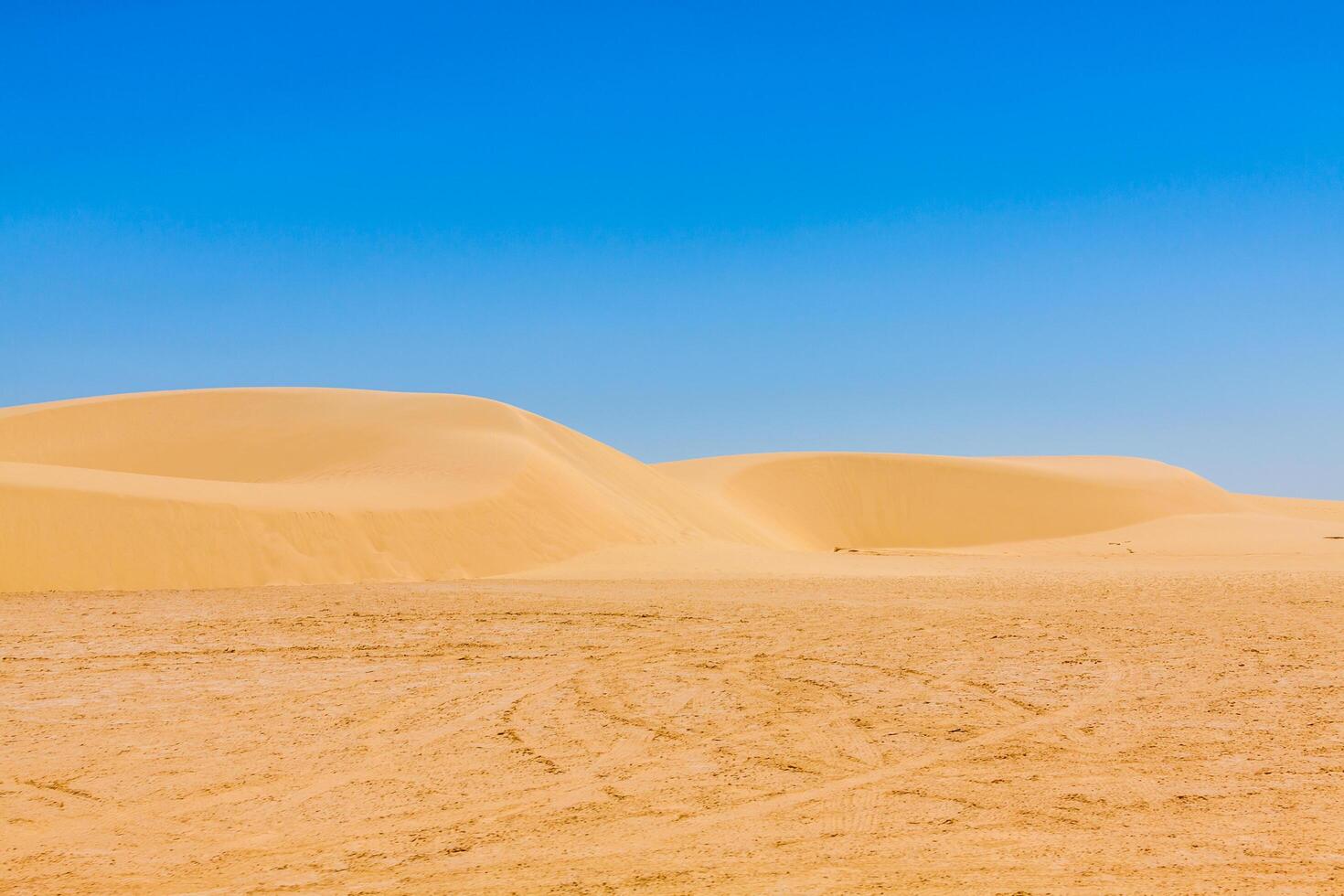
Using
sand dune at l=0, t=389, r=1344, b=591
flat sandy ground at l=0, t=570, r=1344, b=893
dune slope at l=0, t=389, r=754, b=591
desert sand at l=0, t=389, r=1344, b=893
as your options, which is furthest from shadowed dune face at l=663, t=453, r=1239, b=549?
flat sandy ground at l=0, t=570, r=1344, b=893

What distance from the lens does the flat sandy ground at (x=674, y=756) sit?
17.1 feet

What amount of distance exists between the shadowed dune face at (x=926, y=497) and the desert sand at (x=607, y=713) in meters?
31.8

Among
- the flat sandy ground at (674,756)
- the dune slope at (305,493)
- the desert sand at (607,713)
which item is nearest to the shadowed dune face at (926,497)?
the dune slope at (305,493)

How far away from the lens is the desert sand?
17.5 ft

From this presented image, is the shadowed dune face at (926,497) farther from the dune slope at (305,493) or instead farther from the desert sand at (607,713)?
the desert sand at (607,713)

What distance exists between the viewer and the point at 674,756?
24.2ft

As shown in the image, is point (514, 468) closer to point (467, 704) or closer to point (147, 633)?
point (147, 633)

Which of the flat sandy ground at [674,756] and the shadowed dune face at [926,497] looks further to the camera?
the shadowed dune face at [926,497]

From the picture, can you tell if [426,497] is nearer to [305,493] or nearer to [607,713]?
[305,493]

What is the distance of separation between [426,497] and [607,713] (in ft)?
64.6

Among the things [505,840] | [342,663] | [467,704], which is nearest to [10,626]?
[342,663]

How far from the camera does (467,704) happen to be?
9.25 m

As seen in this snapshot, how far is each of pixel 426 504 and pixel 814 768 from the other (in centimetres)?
2091

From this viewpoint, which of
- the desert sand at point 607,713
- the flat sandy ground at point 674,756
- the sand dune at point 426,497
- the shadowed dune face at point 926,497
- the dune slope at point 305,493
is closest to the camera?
the flat sandy ground at point 674,756
